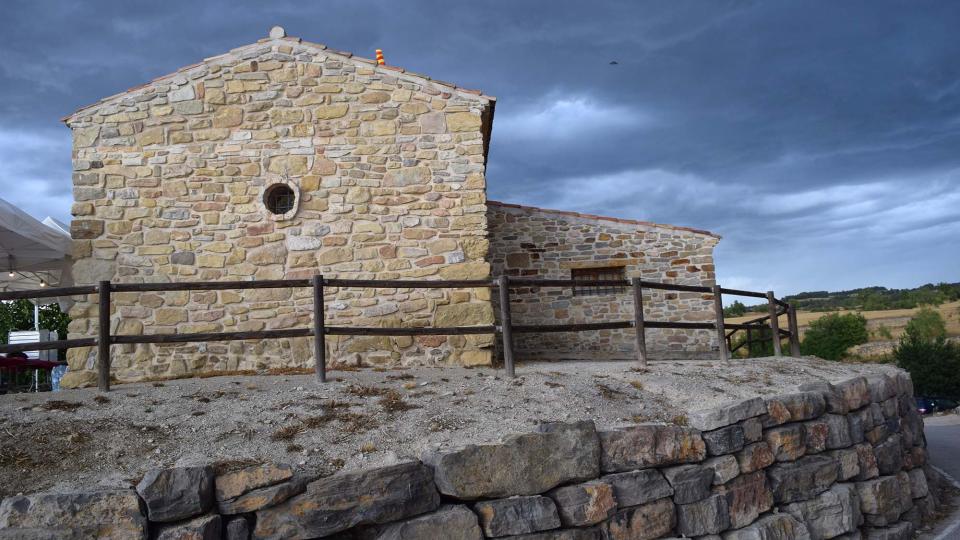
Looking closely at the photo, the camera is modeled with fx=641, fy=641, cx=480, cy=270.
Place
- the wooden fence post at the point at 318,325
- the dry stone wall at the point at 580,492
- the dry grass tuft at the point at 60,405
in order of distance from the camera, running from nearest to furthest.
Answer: the dry stone wall at the point at 580,492 → the dry grass tuft at the point at 60,405 → the wooden fence post at the point at 318,325

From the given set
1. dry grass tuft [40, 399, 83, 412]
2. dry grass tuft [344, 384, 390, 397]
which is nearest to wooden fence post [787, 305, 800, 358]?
dry grass tuft [344, 384, 390, 397]

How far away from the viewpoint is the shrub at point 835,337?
24906 millimetres

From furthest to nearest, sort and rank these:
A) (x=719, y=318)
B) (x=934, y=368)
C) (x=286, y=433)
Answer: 1. (x=934, y=368)
2. (x=719, y=318)
3. (x=286, y=433)

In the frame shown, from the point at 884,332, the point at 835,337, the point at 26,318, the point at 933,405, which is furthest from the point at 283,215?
the point at 884,332

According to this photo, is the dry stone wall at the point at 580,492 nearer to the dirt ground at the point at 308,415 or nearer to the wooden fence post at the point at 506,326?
the dirt ground at the point at 308,415

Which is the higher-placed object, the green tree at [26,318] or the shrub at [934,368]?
the green tree at [26,318]

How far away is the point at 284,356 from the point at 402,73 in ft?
12.9

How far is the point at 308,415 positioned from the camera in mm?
4695

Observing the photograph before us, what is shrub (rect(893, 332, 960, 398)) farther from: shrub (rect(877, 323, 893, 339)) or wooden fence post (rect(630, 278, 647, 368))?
wooden fence post (rect(630, 278, 647, 368))

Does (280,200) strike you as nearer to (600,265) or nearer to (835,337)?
(600,265)

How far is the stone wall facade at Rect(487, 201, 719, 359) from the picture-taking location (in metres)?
11.4

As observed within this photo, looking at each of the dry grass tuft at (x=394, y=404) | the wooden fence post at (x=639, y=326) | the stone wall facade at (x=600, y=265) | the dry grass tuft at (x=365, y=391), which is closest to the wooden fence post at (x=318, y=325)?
the dry grass tuft at (x=365, y=391)

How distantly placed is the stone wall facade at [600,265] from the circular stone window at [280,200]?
13.9 ft

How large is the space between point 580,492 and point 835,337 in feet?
81.8
